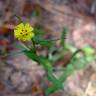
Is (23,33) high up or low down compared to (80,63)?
up

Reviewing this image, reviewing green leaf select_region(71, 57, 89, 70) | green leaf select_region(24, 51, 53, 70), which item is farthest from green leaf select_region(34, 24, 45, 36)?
green leaf select_region(71, 57, 89, 70)

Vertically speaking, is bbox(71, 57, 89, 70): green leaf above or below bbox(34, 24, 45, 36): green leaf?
below

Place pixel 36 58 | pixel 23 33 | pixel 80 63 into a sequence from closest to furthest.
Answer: pixel 23 33 → pixel 36 58 → pixel 80 63

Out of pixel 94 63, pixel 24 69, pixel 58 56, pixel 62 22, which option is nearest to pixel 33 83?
pixel 24 69

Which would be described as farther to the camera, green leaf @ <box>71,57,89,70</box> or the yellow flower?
green leaf @ <box>71,57,89,70</box>

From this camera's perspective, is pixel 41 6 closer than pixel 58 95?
No

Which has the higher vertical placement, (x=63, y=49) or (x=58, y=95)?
(x=63, y=49)

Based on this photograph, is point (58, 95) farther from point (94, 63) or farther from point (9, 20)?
point (9, 20)

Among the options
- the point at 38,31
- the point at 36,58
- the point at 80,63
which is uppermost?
the point at 38,31

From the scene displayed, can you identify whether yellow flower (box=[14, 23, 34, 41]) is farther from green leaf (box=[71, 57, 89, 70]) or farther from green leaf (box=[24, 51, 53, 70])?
green leaf (box=[71, 57, 89, 70])

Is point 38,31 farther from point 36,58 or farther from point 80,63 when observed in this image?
point 80,63

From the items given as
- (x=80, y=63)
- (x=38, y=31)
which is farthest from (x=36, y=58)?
(x=80, y=63)
